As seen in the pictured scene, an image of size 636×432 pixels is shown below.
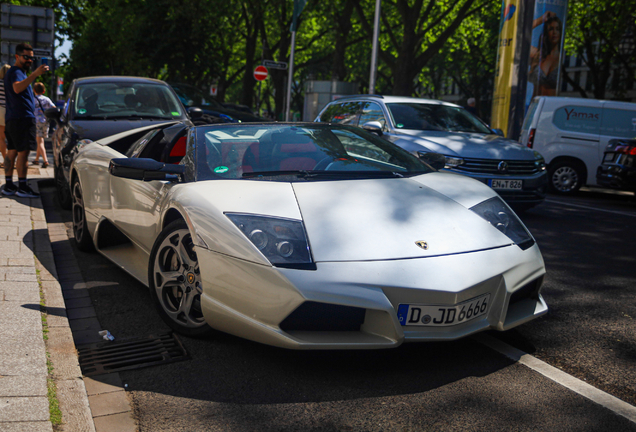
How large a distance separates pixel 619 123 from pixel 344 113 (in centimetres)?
536

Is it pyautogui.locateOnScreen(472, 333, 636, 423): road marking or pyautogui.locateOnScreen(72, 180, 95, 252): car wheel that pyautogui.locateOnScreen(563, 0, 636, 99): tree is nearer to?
pyautogui.locateOnScreen(72, 180, 95, 252): car wheel

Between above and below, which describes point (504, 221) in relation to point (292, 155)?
below

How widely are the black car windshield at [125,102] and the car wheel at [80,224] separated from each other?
9.25ft

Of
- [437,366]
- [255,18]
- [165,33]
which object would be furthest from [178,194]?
[255,18]

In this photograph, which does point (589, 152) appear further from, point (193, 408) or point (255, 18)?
point (255, 18)

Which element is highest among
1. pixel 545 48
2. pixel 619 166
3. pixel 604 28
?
pixel 604 28

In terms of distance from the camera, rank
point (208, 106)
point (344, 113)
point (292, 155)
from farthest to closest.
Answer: point (208, 106)
point (344, 113)
point (292, 155)

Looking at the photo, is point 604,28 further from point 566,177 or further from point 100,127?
point 100,127

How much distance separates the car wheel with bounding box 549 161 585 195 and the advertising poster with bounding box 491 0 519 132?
3085 mm

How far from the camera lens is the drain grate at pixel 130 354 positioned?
3.31 m

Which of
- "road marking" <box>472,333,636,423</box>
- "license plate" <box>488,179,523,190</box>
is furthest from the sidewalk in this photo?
"license plate" <box>488,179,523,190</box>

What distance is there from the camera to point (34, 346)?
3236mm

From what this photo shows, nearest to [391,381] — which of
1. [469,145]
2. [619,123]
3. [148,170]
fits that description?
[148,170]

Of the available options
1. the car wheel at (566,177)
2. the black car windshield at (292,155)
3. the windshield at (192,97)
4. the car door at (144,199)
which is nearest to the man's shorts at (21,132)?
the car door at (144,199)
